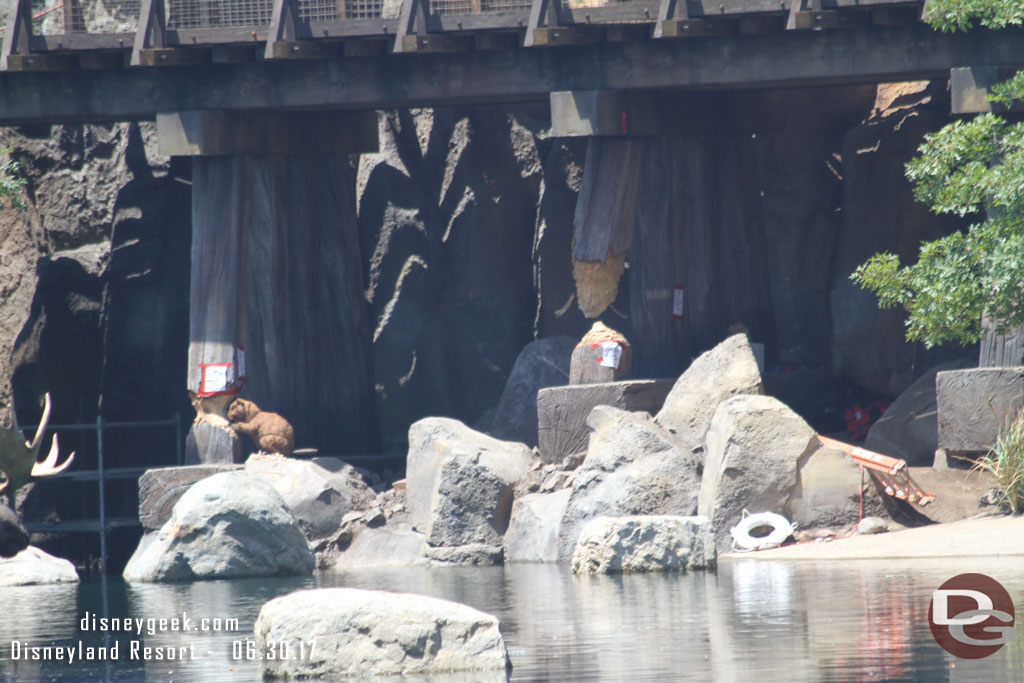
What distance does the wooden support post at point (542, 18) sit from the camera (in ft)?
45.8

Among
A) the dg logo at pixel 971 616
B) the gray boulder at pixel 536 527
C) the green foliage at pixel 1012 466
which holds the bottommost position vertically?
the gray boulder at pixel 536 527

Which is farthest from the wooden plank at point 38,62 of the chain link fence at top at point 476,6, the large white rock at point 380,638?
the large white rock at point 380,638

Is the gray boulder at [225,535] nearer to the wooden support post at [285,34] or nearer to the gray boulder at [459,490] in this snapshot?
the gray boulder at [459,490]

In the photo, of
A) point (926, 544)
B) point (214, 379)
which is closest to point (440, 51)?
point (214, 379)

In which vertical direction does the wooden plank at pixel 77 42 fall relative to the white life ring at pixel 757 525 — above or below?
above

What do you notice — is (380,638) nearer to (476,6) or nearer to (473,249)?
(476,6)

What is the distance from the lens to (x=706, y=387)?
551 inches

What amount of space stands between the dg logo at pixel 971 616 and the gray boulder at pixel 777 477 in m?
3.21

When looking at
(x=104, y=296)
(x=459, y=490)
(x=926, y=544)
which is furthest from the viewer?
(x=104, y=296)

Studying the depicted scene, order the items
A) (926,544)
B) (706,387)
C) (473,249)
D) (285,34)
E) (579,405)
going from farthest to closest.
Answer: (473,249) → (579,405) → (285,34) → (706,387) → (926,544)

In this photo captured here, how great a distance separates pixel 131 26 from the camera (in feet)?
59.1

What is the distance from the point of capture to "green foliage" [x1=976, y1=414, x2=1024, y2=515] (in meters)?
12.2

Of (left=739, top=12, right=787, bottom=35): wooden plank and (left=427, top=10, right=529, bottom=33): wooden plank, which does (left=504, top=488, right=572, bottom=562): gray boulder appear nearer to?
(left=427, top=10, right=529, bottom=33): wooden plank

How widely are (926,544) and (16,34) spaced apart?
9.22m
